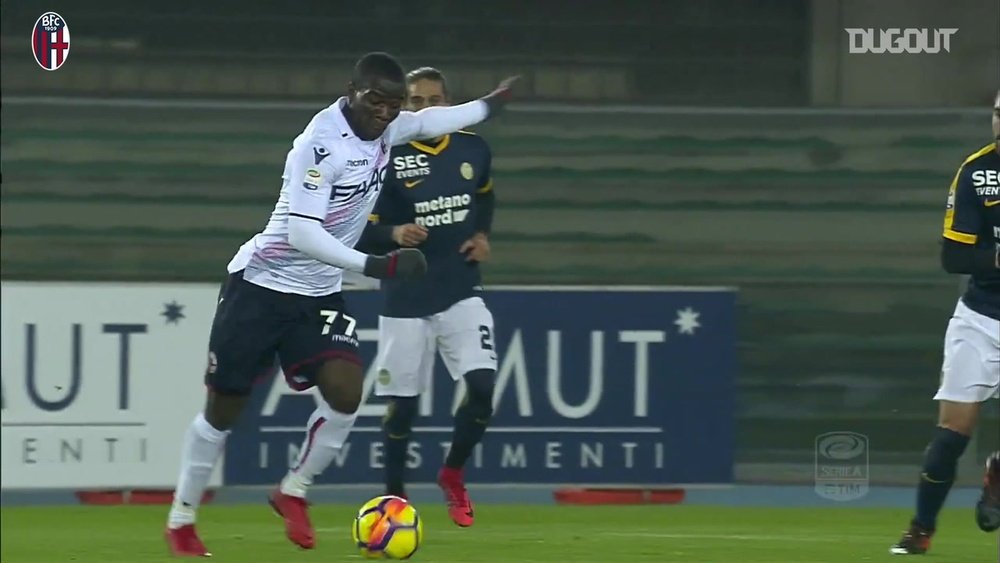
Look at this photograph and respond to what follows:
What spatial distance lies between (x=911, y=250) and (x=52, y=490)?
502cm

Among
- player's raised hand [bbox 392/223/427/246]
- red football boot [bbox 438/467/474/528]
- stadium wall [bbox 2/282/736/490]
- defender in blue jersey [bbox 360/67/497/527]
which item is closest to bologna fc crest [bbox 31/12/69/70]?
stadium wall [bbox 2/282/736/490]

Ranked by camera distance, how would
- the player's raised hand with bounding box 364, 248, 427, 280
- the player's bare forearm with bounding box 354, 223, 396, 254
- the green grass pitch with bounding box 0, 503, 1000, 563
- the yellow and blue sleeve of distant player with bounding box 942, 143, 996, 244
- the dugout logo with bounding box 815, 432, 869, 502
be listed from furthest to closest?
1. the dugout logo with bounding box 815, 432, 869, 502
2. the player's bare forearm with bounding box 354, 223, 396, 254
3. the green grass pitch with bounding box 0, 503, 1000, 563
4. the yellow and blue sleeve of distant player with bounding box 942, 143, 996, 244
5. the player's raised hand with bounding box 364, 248, 427, 280

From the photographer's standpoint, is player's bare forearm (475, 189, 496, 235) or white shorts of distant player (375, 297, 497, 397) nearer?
white shorts of distant player (375, 297, 497, 397)

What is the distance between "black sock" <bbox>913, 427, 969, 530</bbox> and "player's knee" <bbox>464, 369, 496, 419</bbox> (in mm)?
2061

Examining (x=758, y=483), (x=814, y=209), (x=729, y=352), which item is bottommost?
(x=758, y=483)

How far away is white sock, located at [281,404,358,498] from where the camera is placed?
295 inches

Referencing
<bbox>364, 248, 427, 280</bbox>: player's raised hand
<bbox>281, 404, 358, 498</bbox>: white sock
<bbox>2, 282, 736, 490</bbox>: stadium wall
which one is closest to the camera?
<bbox>364, 248, 427, 280</bbox>: player's raised hand

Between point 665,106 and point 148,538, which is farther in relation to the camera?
point 665,106

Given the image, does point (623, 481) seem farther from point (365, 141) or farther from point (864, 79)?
point (365, 141)

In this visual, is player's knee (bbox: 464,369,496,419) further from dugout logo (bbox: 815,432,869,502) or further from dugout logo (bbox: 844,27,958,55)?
dugout logo (bbox: 844,27,958,55)

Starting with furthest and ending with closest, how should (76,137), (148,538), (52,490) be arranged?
(76,137) < (52,490) < (148,538)

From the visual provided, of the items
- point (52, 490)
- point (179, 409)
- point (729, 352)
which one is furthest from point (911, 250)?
point (52, 490)

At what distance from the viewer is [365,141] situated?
723cm

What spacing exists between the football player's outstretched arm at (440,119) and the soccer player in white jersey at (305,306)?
0.16 metres
